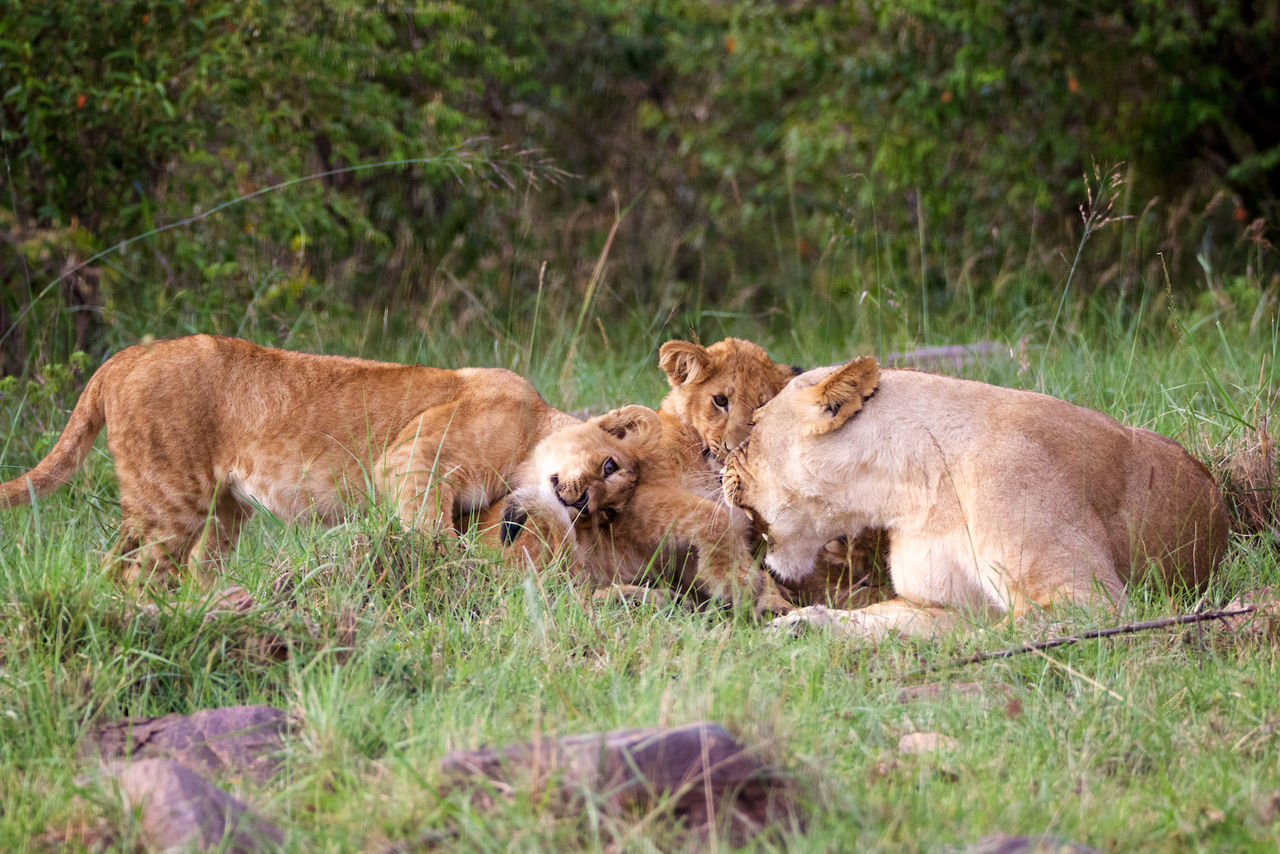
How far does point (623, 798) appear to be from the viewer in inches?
89.9

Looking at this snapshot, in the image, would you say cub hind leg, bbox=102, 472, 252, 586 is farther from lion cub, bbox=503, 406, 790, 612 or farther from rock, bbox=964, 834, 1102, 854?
rock, bbox=964, 834, 1102, 854

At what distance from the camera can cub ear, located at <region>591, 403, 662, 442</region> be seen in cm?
462

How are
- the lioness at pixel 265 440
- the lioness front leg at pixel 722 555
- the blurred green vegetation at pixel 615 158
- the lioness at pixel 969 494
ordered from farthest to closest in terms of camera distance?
the blurred green vegetation at pixel 615 158 < the lioness at pixel 265 440 < the lioness front leg at pixel 722 555 < the lioness at pixel 969 494

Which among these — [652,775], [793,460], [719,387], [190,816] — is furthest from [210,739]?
[719,387]

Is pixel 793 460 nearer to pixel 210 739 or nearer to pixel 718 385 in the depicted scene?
pixel 718 385

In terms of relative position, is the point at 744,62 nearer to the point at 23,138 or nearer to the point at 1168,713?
the point at 23,138

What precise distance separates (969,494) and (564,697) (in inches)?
53.6

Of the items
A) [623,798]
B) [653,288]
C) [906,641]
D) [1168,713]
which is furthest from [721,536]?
[653,288]

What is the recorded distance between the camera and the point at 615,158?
1195 cm

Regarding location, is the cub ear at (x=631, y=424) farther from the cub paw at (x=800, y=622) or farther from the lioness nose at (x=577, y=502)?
the cub paw at (x=800, y=622)

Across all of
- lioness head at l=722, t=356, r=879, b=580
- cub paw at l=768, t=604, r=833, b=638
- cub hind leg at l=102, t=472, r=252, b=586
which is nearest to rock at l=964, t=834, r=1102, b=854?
cub paw at l=768, t=604, r=833, b=638

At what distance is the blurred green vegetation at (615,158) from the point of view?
6.21m

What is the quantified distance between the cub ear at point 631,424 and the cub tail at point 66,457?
1.71m

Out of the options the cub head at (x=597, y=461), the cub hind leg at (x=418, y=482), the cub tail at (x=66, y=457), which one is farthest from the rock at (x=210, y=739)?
the cub tail at (x=66, y=457)
